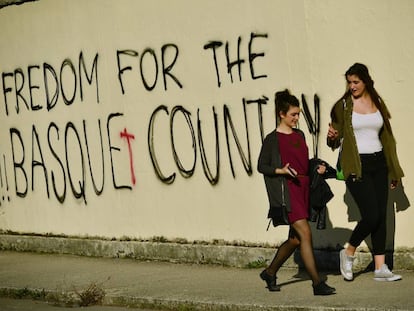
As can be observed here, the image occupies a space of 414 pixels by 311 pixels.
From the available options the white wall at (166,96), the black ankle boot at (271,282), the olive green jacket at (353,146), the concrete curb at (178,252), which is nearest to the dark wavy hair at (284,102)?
the olive green jacket at (353,146)

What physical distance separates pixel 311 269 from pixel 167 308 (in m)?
1.27

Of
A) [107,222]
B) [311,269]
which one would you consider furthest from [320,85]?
[107,222]

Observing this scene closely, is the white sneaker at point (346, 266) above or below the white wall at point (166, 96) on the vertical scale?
below

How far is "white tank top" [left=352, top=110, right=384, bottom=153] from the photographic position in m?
10.1

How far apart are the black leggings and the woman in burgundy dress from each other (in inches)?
17.7

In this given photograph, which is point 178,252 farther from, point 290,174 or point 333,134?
point 290,174

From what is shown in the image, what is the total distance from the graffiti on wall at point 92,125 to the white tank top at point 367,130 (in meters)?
0.97

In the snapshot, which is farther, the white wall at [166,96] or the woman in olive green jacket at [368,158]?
the white wall at [166,96]

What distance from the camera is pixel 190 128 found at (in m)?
12.3

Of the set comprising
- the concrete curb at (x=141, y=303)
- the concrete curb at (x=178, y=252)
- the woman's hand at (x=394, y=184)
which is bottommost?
the concrete curb at (x=141, y=303)

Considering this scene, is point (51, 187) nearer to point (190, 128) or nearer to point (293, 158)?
point (190, 128)

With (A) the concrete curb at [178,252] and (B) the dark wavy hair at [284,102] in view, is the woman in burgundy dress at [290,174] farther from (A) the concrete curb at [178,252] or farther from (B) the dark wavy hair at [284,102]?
(A) the concrete curb at [178,252]

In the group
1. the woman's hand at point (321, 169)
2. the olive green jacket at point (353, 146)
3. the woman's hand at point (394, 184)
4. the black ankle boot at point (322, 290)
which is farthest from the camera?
the woman's hand at point (394, 184)

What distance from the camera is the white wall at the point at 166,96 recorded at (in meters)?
10.7
